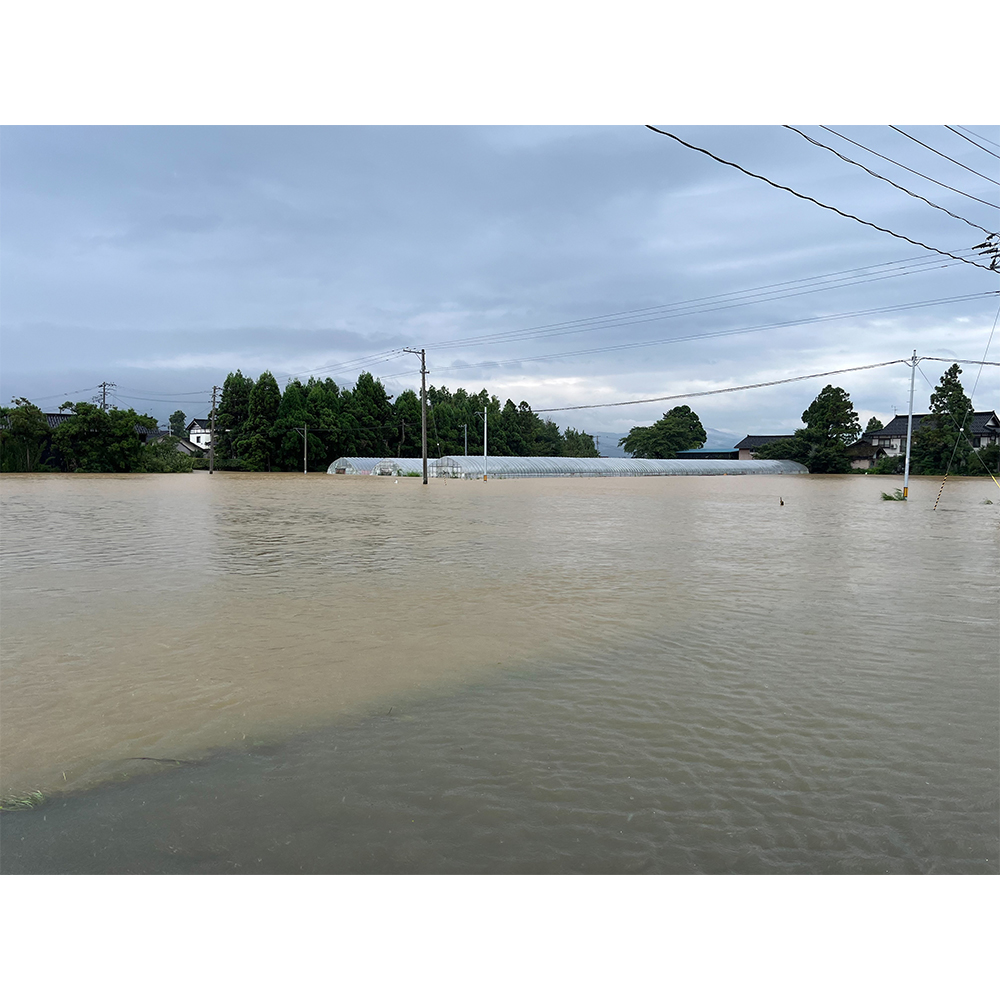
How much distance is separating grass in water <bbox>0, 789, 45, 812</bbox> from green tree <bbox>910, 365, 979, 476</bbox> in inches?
2459

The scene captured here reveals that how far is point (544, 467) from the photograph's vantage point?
56250 millimetres

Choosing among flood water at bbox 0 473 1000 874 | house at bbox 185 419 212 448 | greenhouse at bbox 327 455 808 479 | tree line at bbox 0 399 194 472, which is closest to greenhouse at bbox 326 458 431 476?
greenhouse at bbox 327 455 808 479

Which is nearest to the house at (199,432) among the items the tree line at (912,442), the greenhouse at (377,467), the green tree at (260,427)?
the green tree at (260,427)

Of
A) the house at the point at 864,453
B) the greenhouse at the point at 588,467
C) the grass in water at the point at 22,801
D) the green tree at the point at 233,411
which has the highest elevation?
the green tree at the point at 233,411

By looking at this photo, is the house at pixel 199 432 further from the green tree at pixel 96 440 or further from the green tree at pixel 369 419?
the green tree at pixel 96 440

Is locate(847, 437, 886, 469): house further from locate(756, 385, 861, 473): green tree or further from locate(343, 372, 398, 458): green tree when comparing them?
locate(343, 372, 398, 458): green tree

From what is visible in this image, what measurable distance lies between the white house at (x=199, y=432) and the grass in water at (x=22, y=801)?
108576 millimetres

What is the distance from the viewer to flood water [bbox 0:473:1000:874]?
10.4 ft

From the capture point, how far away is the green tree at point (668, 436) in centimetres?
8675

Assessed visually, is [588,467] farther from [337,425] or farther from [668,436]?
[668,436]

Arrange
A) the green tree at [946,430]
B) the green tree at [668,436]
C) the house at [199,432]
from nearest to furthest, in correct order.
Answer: the green tree at [946,430], the green tree at [668,436], the house at [199,432]

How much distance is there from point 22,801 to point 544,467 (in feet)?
175

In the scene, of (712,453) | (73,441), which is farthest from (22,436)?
(712,453)

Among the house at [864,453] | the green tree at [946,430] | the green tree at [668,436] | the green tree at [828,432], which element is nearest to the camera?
the green tree at [946,430]
